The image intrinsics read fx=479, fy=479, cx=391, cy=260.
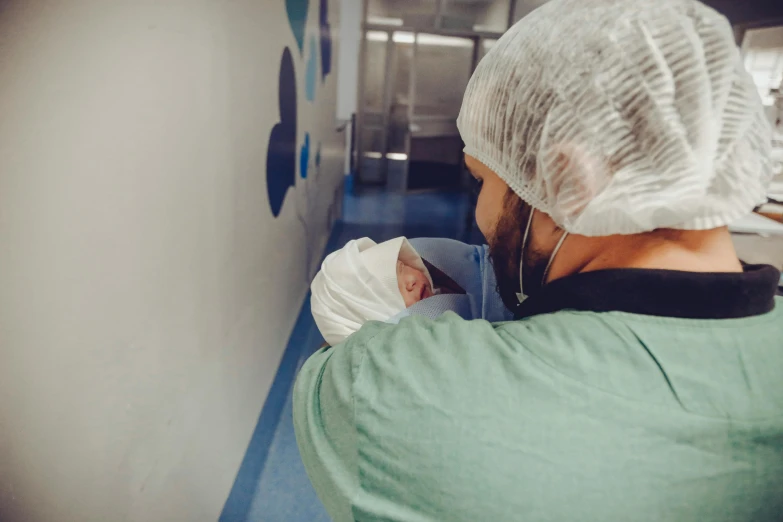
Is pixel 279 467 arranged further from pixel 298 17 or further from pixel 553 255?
pixel 298 17

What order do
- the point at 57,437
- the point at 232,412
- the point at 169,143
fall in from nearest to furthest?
the point at 57,437 → the point at 169,143 → the point at 232,412

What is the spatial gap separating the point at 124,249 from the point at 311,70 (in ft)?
5.60

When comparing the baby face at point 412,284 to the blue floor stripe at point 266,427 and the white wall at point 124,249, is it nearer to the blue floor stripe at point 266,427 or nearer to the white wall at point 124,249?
the white wall at point 124,249

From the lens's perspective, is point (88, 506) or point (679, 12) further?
point (88, 506)

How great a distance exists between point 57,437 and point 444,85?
17.5 ft

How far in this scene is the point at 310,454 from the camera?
2.13 ft

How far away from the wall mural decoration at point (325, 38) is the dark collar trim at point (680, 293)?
2.24m

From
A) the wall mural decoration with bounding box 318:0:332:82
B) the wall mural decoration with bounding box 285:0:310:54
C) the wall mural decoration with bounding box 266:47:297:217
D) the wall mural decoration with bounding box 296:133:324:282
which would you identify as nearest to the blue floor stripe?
the wall mural decoration with bounding box 296:133:324:282

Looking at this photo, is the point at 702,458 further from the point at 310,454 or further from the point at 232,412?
the point at 232,412

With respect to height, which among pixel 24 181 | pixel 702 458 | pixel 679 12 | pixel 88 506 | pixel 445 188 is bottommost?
pixel 445 188

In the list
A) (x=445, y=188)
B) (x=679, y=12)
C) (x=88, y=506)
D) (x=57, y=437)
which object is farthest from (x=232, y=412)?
(x=445, y=188)

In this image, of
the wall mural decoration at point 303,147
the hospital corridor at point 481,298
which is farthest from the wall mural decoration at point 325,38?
the hospital corridor at point 481,298

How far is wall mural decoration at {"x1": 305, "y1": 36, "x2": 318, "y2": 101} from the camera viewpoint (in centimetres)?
212

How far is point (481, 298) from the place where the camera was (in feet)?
3.30
